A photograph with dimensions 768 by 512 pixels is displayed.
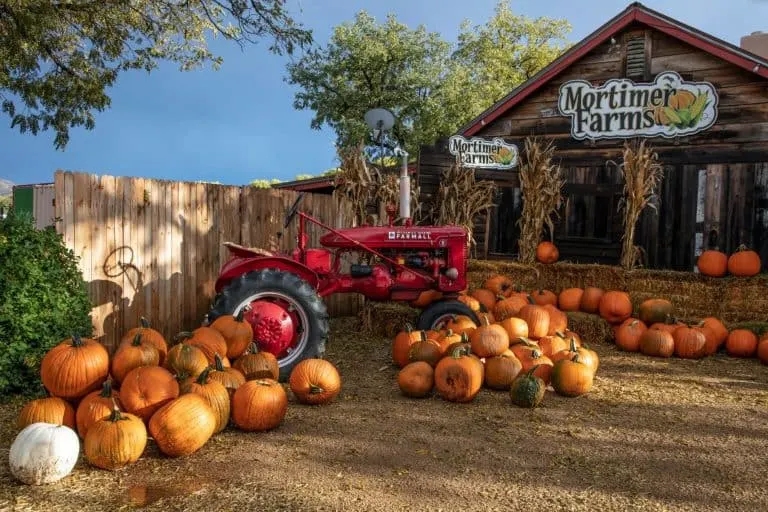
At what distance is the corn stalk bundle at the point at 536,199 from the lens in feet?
32.7

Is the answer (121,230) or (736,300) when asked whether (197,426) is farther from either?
(736,300)

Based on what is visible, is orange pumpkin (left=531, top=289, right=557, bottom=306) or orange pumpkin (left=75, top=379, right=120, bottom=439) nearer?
orange pumpkin (left=75, top=379, right=120, bottom=439)

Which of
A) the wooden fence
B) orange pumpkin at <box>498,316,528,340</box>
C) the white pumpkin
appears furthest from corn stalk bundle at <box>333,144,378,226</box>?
the white pumpkin

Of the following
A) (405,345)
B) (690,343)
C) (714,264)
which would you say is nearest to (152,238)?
(405,345)

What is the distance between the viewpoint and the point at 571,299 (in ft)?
27.5

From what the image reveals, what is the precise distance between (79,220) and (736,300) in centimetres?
786

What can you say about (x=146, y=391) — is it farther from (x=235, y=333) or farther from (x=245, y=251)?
(x=245, y=251)

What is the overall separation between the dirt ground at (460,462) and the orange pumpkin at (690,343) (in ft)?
5.72

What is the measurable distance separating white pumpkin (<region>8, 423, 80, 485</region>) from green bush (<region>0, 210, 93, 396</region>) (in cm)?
143

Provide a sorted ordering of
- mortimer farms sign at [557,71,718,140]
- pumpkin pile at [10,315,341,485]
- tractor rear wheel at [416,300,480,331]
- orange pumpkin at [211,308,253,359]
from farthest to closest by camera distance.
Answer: mortimer farms sign at [557,71,718,140]
tractor rear wheel at [416,300,480,331]
orange pumpkin at [211,308,253,359]
pumpkin pile at [10,315,341,485]

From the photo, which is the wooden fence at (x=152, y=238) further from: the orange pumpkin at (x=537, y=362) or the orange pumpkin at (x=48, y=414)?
the orange pumpkin at (x=537, y=362)

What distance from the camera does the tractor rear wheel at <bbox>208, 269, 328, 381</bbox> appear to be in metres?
5.27

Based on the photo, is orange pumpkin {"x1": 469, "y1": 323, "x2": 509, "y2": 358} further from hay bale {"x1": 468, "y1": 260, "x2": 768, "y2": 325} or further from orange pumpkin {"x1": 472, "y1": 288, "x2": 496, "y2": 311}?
hay bale {"x1": 468, "y1": 260, "x2": 768, "y2": 325}

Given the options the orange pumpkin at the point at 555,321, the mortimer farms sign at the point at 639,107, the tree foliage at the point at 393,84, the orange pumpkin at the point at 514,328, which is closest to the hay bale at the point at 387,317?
the orange pumpkin at the point at 555,321
